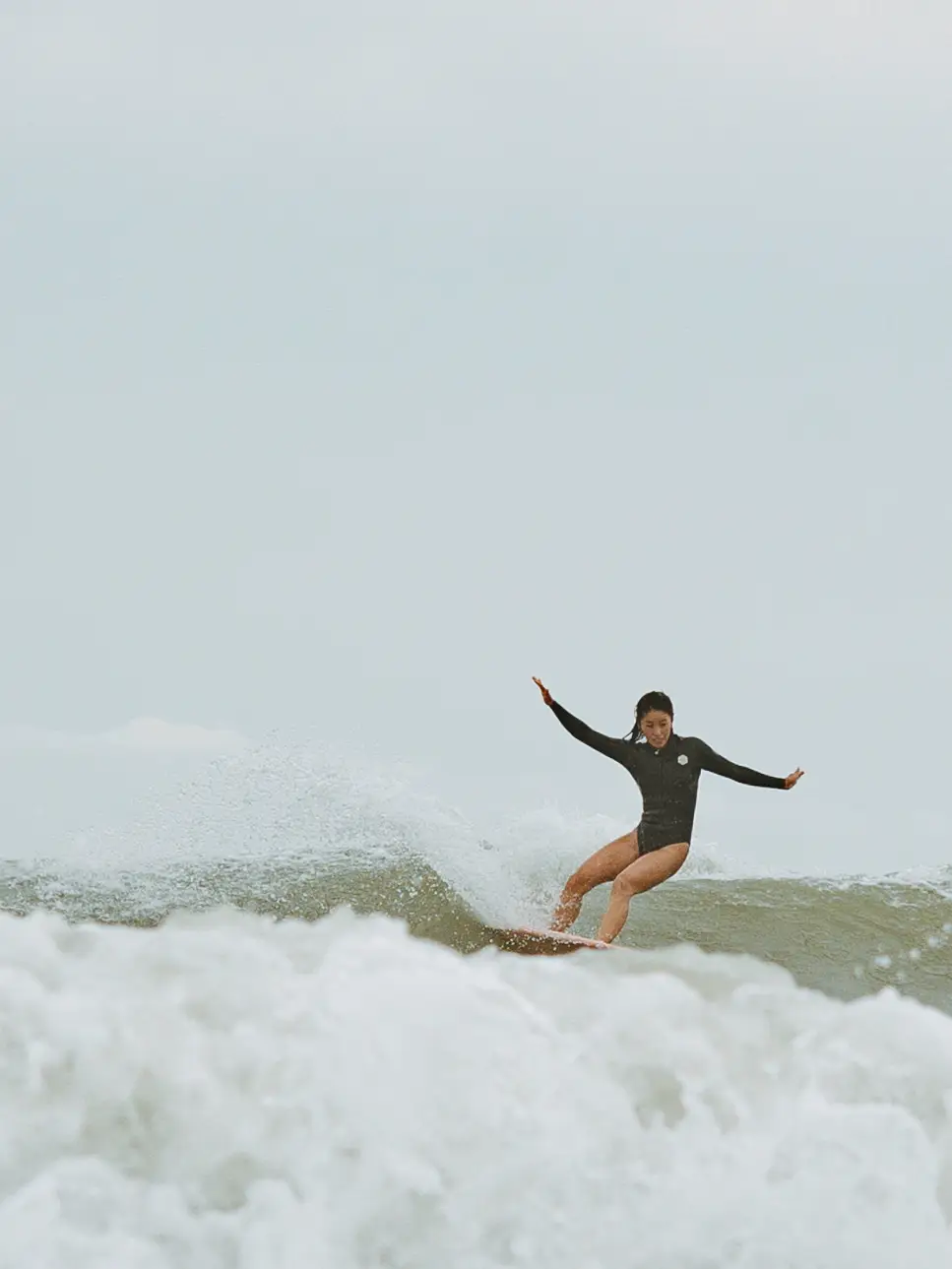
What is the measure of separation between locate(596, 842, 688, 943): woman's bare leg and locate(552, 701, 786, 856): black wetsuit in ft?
0.29

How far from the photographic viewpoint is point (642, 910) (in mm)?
12273

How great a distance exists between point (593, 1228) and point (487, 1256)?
472mm

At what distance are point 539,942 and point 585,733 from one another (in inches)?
57.3

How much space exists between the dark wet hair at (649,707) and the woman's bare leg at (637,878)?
0.80m

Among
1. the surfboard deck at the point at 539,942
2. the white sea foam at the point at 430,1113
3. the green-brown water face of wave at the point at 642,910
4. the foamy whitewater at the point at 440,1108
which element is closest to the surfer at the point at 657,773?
the surfboard deck at the point at 539,942

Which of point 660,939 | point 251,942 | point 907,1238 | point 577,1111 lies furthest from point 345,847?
point 907,1238

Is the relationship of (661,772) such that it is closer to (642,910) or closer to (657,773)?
(657,773)

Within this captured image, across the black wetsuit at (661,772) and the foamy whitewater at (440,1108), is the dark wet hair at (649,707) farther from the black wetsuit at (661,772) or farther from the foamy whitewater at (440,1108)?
the foamy whitewater at (440,1108)

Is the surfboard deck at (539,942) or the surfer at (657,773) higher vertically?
the surfer at (657,773)

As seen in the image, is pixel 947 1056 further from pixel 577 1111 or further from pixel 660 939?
pixel 660 939

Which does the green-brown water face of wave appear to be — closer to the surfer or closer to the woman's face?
the surfer

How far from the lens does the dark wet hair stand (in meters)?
10.0

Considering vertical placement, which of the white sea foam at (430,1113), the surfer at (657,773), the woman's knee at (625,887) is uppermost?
the surfer at (657,773)

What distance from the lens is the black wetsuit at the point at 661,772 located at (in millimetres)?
10008
